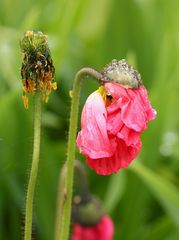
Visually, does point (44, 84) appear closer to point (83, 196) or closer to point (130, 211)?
point (83, 196)

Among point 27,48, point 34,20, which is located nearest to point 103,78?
point 27,48

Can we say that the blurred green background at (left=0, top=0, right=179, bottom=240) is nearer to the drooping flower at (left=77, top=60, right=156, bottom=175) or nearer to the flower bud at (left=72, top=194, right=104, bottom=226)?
the flower bud at (left=72, top=194, right=104, bottom=226)

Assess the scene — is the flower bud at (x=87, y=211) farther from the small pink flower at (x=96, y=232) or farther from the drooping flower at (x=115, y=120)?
the drooping flower at (x=115, y=120)

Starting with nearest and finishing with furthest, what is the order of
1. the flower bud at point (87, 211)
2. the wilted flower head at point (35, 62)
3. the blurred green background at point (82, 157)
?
the wilted flower head at point (35, 62) < the flower bud at point (87, 211) < the blurred green background at point (82, 157)

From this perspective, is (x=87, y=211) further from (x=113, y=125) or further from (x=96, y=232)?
(x=113, y=125)

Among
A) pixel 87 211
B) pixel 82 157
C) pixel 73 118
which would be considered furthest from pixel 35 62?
pixel 82 157

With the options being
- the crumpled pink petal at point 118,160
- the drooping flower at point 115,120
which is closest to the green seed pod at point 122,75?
the drooping flower at point 115,120
